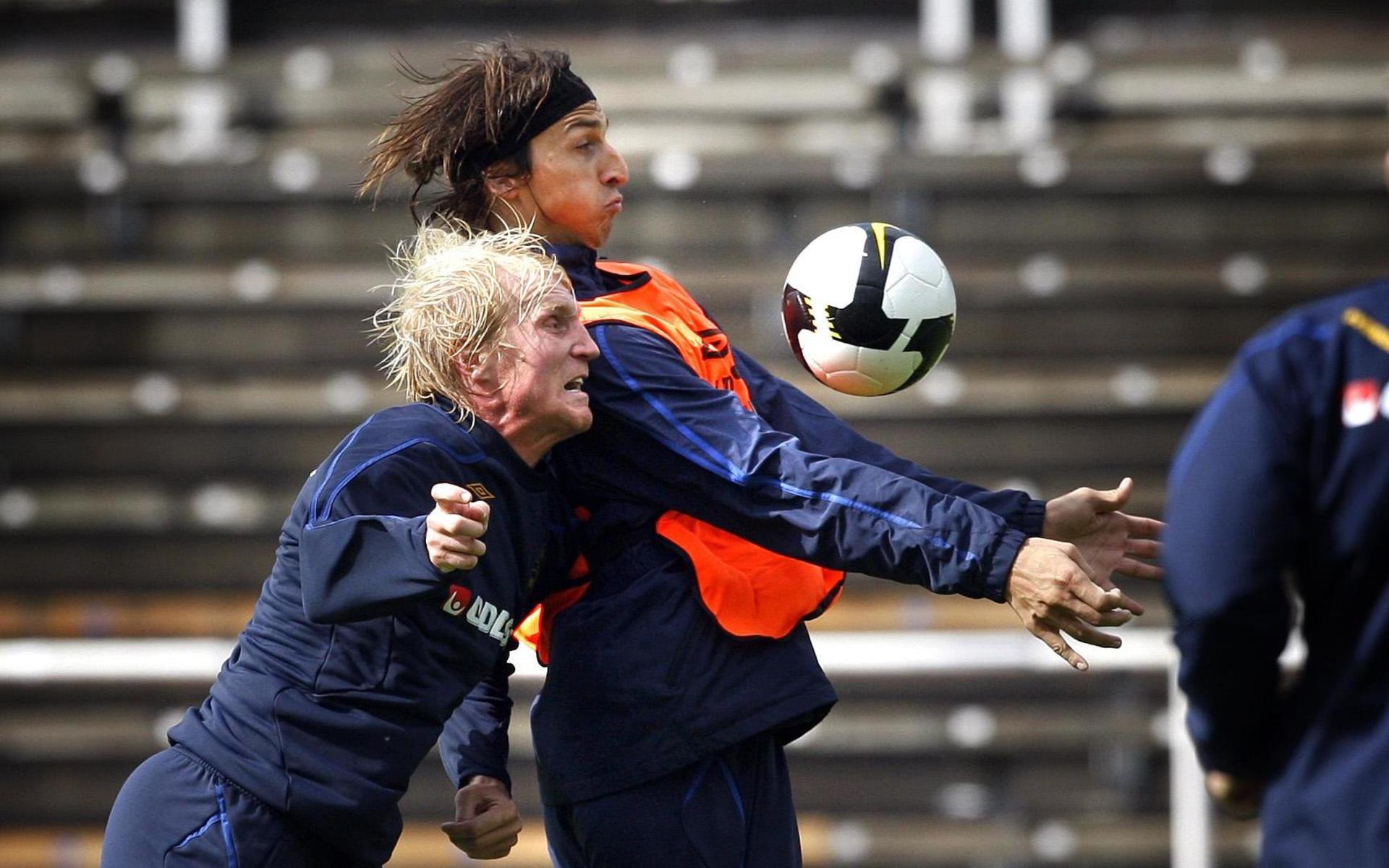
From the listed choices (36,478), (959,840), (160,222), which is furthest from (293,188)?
(959,840)

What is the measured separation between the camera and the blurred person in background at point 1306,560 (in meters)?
1.53

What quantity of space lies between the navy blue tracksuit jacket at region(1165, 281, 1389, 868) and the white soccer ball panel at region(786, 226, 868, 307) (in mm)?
827

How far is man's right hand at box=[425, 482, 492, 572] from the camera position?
183 centimetres

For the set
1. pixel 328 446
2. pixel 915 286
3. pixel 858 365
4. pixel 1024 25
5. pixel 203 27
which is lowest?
pixel 328 446

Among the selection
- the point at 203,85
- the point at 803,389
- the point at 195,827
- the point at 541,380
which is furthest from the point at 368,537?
the point at 203,85

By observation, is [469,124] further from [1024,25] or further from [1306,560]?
[1024,25]

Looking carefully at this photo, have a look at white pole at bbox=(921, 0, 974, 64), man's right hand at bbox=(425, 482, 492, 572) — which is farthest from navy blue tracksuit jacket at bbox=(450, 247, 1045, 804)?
white pole at bbox=(921, 0, 974, 64)

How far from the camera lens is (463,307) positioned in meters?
2.11

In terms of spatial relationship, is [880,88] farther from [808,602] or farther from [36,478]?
[808,602]

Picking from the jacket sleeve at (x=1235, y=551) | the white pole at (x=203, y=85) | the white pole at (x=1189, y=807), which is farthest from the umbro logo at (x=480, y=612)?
the white pole at (x=203, y=85)

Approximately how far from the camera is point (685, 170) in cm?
604

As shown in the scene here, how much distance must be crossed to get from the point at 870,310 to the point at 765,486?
0.41m

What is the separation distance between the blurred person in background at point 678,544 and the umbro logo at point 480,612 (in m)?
0.14

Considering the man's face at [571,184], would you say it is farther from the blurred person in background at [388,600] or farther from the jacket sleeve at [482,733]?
the jacket sleeve at [482,733]
